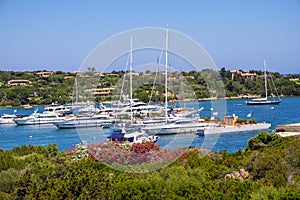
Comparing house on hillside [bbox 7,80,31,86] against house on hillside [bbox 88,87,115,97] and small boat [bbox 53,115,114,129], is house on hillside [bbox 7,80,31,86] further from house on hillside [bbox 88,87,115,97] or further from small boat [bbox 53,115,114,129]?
small boat [bbox 53,115,114,129]

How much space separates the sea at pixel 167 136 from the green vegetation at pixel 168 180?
4.25 meters

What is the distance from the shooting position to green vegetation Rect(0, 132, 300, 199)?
6430 mm

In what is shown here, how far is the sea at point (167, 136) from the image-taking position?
54.6 feet

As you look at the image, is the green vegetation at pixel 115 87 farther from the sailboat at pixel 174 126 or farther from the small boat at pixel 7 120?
the small boat at pixel 7 120

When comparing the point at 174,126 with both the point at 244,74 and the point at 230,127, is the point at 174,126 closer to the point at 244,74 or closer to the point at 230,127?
the point at 230,127

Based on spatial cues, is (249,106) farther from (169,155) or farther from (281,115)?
(169,155)

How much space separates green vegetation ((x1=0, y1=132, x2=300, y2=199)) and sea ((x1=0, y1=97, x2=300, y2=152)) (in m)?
4.25

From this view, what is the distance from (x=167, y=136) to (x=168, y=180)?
11238 mm

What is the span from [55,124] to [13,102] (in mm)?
13464

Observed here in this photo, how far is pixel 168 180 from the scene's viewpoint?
7176mm

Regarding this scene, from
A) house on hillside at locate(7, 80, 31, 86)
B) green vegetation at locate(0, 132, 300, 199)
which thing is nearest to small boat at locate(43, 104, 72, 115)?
house on hillside at locate(7, 80, 31, 86)

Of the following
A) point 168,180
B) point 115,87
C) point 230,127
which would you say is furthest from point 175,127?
point 168,180

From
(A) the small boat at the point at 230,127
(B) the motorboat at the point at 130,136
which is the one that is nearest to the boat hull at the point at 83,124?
(A) the small boat at the point at 230,127

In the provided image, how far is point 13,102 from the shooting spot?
39.5m
